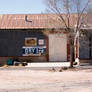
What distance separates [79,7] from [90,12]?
98 centimetres

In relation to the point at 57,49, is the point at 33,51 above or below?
below

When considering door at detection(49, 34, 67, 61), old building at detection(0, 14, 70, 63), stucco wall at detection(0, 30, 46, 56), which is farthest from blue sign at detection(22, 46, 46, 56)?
door at detection(49, 34, 67, 61)

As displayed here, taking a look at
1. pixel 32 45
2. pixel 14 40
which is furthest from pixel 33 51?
pixel 14 40

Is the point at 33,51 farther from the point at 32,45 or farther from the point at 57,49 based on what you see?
the point at 57,49

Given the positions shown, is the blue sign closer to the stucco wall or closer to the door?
the stucco wall

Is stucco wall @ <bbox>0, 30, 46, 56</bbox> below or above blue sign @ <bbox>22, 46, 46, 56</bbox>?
above

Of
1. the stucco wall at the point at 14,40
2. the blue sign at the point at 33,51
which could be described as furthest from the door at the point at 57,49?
the stucco wall at the point at 14,40

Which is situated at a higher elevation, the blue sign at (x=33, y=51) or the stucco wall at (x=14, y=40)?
the stucco wall at (x=14, y=40)

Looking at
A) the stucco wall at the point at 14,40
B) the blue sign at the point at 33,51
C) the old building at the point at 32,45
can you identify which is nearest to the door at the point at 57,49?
the old building at the point at 32,45

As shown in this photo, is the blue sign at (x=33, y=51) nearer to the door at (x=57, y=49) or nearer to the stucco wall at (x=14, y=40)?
the stucco wall at (x=14, y=40)

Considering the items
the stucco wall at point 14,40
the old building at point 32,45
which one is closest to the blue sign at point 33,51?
the old building at point 32,45

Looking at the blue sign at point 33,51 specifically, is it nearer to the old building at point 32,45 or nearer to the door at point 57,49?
the old building at point 32,45

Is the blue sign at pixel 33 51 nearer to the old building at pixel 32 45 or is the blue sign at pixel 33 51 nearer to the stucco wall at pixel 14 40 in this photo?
the old building at pixel 32 45

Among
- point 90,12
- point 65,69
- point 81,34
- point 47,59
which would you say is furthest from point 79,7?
point 47,59
